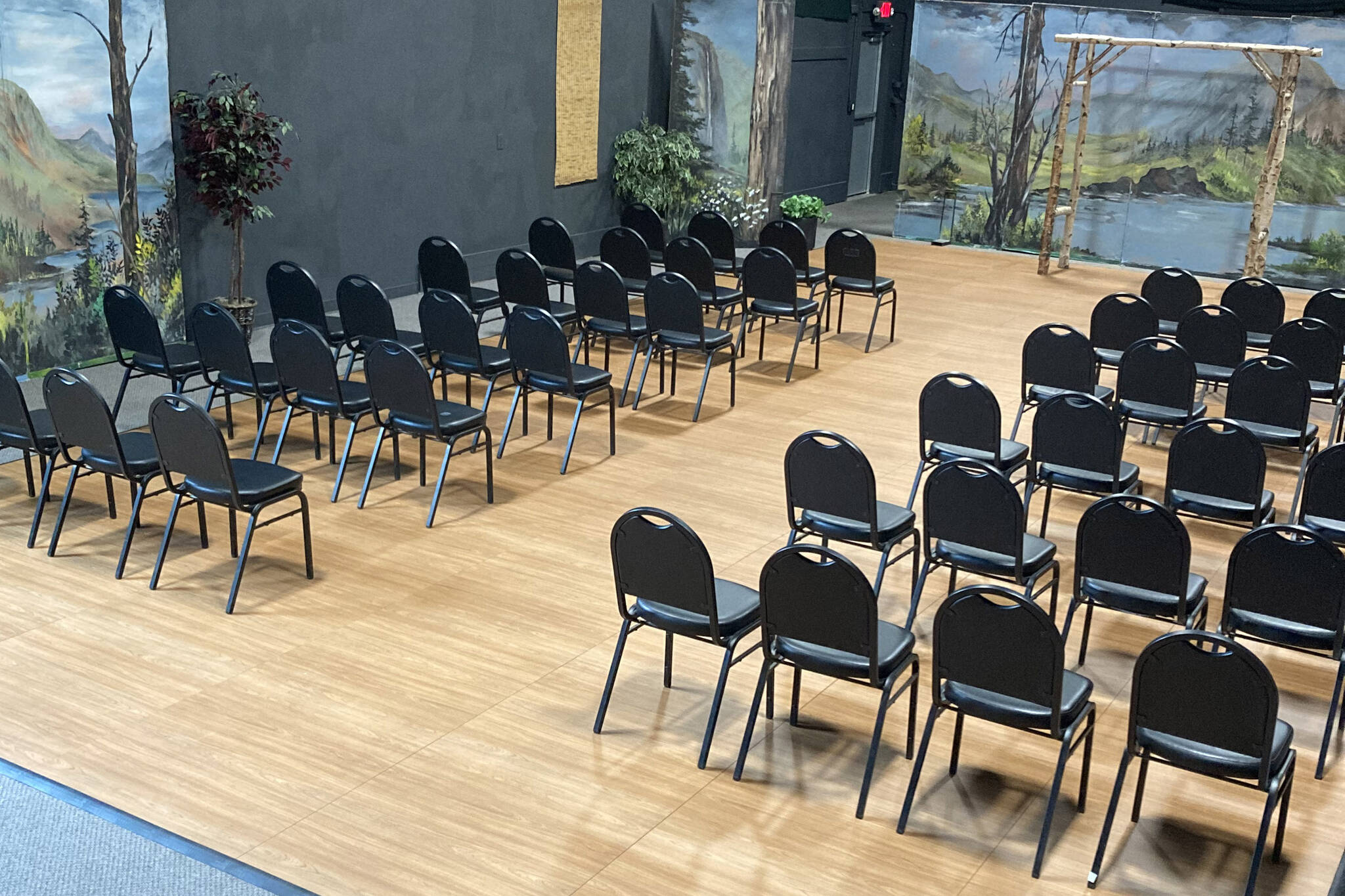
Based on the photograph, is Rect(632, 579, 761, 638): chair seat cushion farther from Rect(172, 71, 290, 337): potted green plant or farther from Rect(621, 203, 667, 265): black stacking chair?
Rect(621, 203, 667, 265): black stacking chair

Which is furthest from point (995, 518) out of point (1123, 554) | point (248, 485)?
point (248, 485)

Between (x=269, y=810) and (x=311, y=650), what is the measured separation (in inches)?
45.1

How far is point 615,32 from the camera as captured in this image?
13312mm

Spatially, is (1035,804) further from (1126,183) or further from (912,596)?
(1126,183)

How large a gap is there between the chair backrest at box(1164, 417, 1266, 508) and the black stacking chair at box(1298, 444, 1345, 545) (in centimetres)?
20

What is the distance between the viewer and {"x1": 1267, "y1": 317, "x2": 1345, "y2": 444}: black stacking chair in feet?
25.3

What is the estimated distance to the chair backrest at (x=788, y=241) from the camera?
10203 mm

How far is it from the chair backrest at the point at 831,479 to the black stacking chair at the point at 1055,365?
6.72 feet

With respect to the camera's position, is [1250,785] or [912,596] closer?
[1250,785]

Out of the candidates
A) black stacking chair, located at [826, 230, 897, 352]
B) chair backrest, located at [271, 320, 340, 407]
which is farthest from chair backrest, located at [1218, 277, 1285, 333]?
chair backrest, located at [271, 320, 340, 407]

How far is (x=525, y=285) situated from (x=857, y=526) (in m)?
4.06

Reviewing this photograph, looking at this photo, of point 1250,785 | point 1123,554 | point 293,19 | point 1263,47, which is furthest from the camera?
point 1263,47

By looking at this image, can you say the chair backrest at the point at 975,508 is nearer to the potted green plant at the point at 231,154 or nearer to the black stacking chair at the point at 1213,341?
the black stacking chair at the point at 1213,341

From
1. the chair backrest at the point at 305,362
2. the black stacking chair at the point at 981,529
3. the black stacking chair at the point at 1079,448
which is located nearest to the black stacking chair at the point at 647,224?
the chair backrest at the point at 305,362
